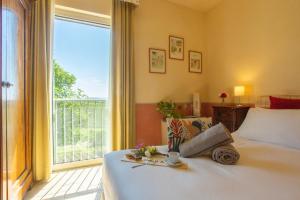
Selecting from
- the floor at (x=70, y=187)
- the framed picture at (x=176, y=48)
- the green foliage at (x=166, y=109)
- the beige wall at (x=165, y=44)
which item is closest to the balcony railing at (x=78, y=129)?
the floor at (x=70, y=187)

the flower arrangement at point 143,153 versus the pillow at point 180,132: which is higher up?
the pillow at point 180,132

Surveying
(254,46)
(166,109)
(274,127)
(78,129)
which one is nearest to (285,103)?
(274,127)

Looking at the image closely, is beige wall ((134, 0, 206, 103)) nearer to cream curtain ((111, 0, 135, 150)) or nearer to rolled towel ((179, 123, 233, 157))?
cream curtain ((111, 0, 135, 150))

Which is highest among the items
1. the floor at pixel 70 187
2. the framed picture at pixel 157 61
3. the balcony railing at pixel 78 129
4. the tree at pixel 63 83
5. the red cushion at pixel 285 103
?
the framed picture at pixel 157 61

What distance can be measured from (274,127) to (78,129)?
269 centimetres

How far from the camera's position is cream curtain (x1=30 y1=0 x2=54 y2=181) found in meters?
2.24

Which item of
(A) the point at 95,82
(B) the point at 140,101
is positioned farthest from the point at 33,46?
(B) the point at 140,101

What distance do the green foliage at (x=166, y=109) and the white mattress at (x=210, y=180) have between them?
179cm

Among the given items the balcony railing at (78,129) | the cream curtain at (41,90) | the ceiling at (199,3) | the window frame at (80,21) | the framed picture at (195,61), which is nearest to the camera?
the cream curtain at (41,90)

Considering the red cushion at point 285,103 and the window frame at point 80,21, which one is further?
the window frame at point 80,21

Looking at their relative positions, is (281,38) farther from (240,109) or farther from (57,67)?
(57,67)

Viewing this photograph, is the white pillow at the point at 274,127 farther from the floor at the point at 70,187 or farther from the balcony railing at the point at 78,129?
the balcony railing at the point at 78,129

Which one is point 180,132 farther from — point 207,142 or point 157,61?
point 157,61

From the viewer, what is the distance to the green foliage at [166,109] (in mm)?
3096
